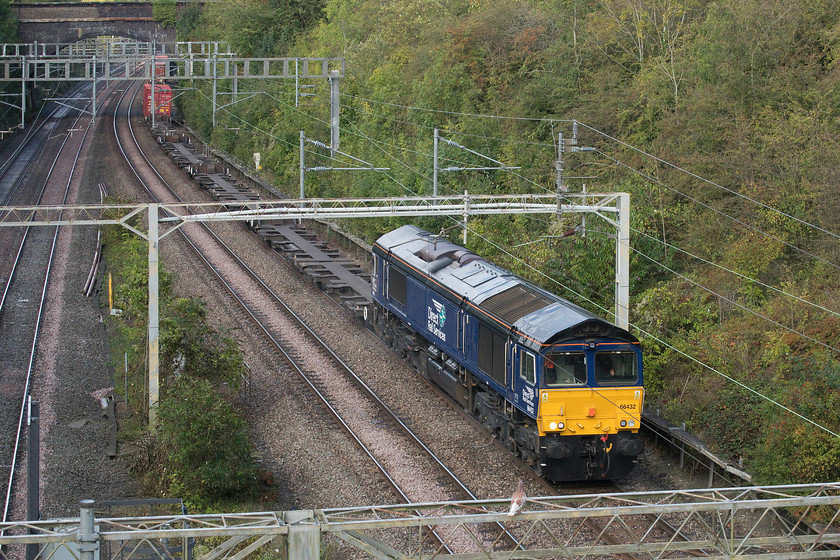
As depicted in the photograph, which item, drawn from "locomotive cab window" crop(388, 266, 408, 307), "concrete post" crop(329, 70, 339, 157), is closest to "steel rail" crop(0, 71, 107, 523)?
"locomotive cab window" crop(388, 266, 408, 307)

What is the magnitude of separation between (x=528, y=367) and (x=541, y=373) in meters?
0.42

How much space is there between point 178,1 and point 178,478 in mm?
66045

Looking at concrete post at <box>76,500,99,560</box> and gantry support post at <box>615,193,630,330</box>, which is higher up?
gantry support post at <box>615,193,630,330</box>

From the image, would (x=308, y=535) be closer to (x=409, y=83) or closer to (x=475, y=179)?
(x=475, y=179)

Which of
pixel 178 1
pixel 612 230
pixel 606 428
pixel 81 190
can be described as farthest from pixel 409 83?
pixel 178 1

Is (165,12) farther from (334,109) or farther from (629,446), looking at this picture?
(629,446)

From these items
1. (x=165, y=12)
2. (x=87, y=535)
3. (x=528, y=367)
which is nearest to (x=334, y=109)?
(x=528, y=367)

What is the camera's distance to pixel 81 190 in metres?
46.5

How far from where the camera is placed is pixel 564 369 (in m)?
16.7

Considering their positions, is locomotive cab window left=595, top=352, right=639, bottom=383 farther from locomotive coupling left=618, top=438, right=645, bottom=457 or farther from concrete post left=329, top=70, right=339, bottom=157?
concrete post left=329, top=70, right=339, bottom=157

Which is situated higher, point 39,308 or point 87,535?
point 87,535

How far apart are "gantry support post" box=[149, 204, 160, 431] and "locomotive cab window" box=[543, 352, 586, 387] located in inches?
309

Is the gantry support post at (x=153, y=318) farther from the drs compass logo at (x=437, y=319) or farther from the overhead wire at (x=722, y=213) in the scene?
the overhead wire at (x=722, y=213)

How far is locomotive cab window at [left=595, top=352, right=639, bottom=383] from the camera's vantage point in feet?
55.2
